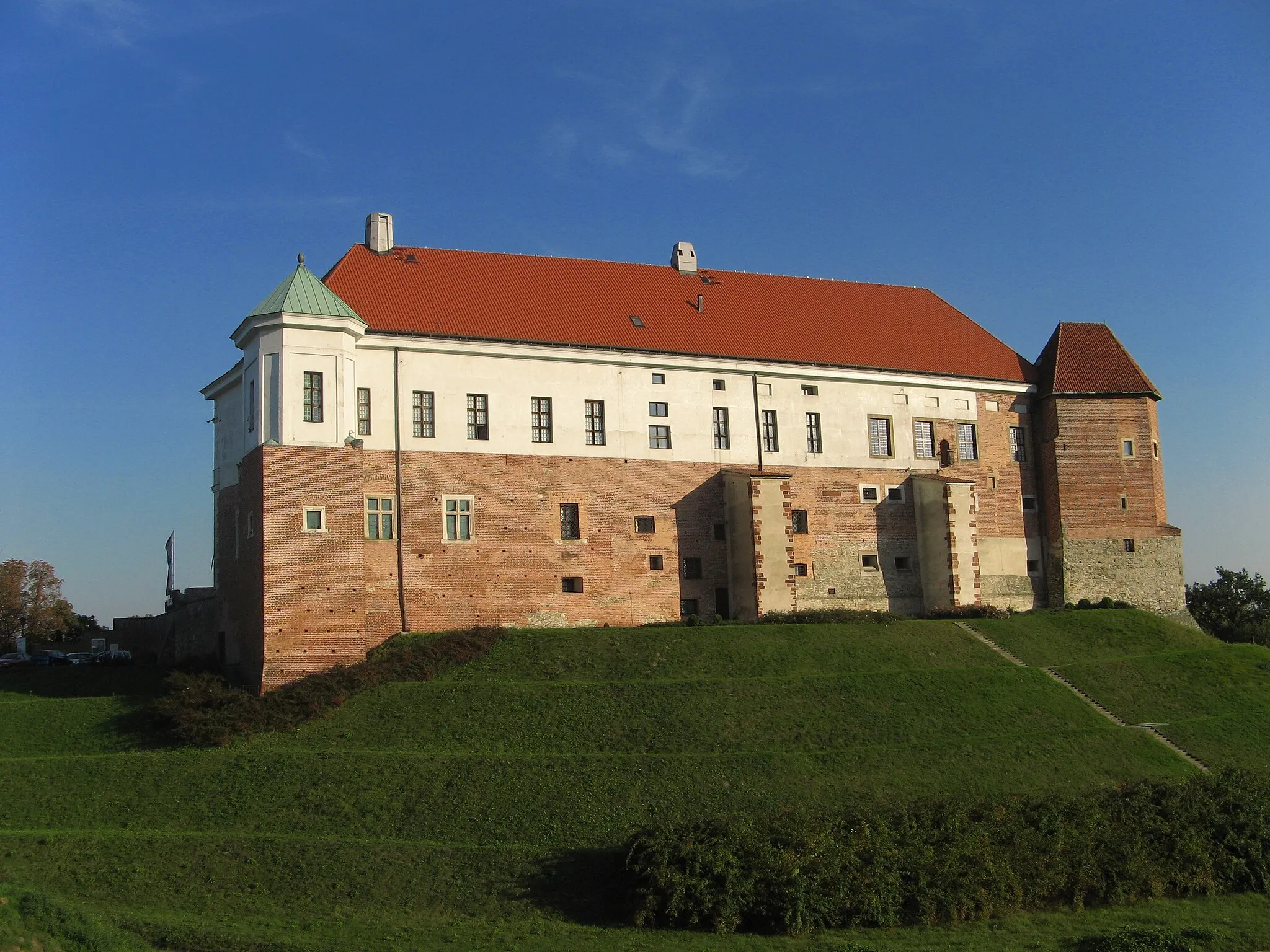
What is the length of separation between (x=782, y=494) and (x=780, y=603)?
3.82 metres

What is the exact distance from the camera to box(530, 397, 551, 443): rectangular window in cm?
4375

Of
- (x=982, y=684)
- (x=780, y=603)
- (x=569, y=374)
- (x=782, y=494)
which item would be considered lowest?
(x=982, y=684)

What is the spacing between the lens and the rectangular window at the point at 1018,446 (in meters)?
51.1

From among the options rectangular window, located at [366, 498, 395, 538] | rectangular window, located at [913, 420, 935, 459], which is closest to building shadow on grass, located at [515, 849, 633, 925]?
rectangular window, located at [366, 498, 395, 538]

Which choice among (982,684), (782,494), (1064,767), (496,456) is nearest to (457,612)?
(496,456)

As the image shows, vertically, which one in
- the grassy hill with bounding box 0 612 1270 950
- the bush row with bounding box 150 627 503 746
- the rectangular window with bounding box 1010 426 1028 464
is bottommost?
the grassy hill with bounding box 0 612 1270 950

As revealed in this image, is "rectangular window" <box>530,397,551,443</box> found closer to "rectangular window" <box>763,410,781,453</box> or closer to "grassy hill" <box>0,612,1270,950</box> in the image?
"grassy hill" <box>0,612,1270,950</box>

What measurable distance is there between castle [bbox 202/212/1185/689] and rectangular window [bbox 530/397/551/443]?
0.07 metres

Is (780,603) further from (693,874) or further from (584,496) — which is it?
(693,874)

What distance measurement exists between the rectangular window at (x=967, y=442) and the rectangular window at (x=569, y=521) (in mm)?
16205

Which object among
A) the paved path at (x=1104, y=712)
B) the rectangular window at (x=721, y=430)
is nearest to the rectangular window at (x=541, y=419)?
the rectangular window at (x=721, y=430)

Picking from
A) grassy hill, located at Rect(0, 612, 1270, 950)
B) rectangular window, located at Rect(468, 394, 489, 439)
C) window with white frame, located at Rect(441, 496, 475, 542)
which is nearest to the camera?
grassy hill, located at Rect(0, 612, 1270, 950)

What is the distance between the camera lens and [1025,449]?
5138 cm

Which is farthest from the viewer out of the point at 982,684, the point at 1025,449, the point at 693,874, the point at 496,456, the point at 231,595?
the point at 1025,449
